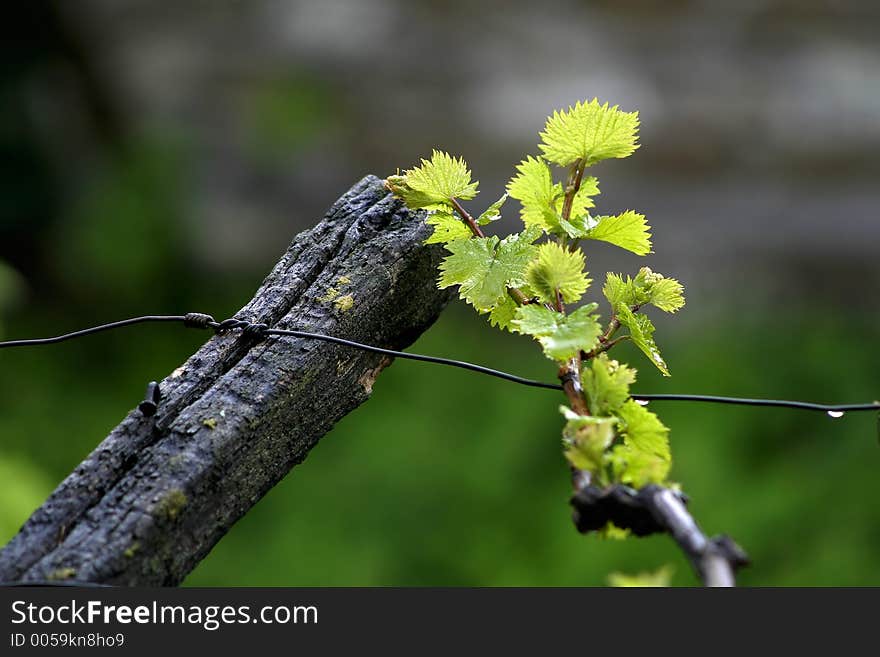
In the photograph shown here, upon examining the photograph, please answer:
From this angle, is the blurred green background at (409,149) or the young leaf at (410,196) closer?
the young leaf at (410,196)

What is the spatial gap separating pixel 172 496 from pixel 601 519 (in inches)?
12.4

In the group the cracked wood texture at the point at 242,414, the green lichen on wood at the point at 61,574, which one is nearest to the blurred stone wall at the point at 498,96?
the cracked wood texture at the point at 242,414

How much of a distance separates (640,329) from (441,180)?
0.70 feet

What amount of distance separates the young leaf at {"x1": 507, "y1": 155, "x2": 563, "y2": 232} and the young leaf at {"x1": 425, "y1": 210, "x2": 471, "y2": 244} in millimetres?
53

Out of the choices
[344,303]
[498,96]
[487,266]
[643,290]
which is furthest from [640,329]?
[498,96]

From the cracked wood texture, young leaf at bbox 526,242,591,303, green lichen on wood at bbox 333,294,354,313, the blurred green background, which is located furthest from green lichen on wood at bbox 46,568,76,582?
the blurred green background

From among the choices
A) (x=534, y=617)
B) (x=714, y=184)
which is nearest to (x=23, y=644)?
(x=534, y=617)

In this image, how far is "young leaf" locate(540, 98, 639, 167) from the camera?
759mm

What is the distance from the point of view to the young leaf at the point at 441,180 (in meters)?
0.79

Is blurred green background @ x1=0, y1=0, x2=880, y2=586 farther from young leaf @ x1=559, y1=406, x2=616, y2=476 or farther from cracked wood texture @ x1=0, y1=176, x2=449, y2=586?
young leaf @ x1=559, y1=406, x2=616, y2=476

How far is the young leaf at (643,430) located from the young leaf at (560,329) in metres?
0.06

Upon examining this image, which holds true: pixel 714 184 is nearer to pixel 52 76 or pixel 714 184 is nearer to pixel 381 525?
pixel 381 525

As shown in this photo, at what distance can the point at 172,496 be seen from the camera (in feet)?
2.22

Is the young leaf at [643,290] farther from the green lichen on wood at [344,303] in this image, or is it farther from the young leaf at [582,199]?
the green lichen on wood at [344,303]
